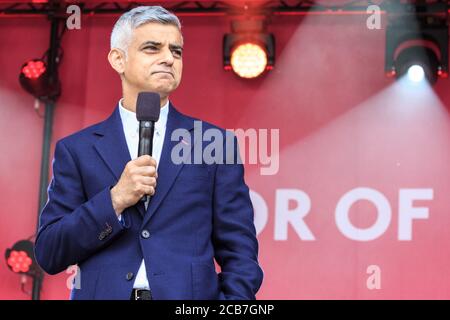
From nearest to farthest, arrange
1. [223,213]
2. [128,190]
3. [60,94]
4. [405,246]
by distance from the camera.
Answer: [128,190]
[223,213]
[405,246]
[60,94]

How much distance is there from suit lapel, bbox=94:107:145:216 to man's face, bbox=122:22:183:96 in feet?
0.39

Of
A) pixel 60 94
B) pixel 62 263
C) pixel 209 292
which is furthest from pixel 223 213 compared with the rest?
pixel 60 94

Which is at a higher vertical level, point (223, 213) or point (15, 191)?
point (15, 191)

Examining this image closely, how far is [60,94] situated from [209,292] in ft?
12.0

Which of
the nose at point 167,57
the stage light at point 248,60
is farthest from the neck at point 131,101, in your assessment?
the stage light at point 248,60

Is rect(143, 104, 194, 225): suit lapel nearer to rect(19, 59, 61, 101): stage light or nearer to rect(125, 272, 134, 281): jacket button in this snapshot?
rect(125, 272, 134, 281): jacket button

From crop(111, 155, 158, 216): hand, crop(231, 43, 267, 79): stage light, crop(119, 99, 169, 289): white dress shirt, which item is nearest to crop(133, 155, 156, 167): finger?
crop(111, 155, 158, 216): hand

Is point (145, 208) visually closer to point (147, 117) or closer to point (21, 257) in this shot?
point (147, 117)

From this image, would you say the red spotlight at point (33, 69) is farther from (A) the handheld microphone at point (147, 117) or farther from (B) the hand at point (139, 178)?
(B) the hand at point (139, 178)

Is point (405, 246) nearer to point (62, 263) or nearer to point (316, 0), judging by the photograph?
point (316, 0)

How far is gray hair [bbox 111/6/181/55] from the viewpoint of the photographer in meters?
2.36

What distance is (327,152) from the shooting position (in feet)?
17.8

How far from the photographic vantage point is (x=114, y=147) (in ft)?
7.61

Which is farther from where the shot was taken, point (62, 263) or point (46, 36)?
point (46, 36)
